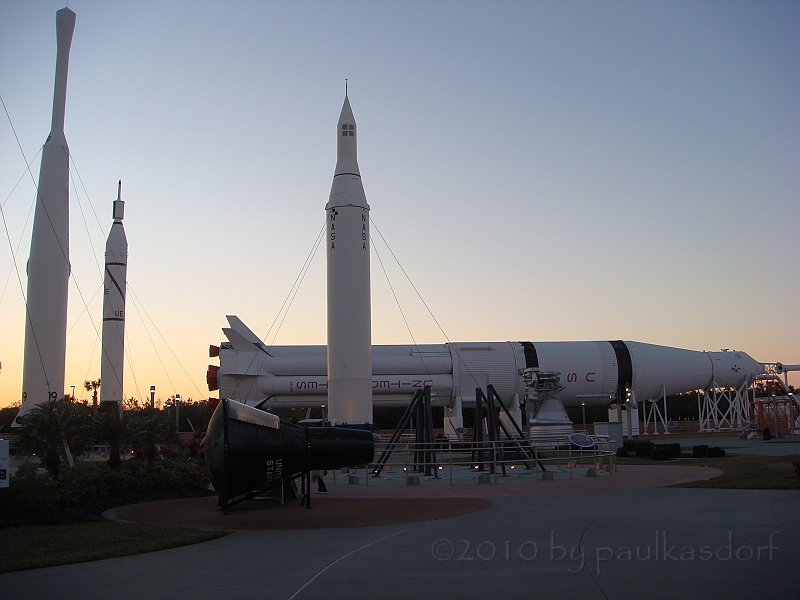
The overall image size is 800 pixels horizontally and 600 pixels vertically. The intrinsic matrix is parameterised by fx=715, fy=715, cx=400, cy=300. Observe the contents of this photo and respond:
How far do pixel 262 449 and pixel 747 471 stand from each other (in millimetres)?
12428

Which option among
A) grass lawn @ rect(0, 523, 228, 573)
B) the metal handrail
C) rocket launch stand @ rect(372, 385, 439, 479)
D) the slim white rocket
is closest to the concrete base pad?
grass lawn @ rect(0, 523, 228, 573)

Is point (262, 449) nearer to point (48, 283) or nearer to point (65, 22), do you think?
point (48, 283)

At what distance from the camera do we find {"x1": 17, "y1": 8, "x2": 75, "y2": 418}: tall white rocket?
22688mm

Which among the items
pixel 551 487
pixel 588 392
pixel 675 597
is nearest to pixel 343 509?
pixel 551 487

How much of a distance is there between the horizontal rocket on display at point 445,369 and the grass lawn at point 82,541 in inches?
945

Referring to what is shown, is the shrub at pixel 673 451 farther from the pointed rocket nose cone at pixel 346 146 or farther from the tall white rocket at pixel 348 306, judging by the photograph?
the pointed rocket nose cone at pixel 346 146

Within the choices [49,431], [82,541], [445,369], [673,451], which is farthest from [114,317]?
[82,541]

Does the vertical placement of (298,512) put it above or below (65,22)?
below

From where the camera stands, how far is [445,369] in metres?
36.8

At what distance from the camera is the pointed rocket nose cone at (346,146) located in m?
24.5

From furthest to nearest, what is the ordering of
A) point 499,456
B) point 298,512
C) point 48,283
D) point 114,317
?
point 114,317
point 499,456
point 48,283
point 298,512

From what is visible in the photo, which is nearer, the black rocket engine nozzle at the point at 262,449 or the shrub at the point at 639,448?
the black rocket engine nozzle at the point at 262,449

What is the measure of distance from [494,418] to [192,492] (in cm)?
904

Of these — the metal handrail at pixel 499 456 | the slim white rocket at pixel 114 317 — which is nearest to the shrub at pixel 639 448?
the metal handrail at pixel 499 456
